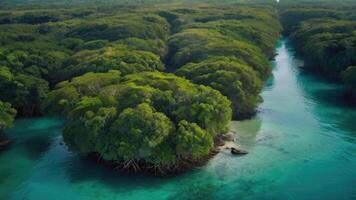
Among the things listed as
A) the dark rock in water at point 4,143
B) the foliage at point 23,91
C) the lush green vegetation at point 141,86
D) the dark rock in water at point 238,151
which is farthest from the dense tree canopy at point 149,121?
the foliage at point 23,91

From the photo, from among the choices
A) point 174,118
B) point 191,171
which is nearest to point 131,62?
point 174,118

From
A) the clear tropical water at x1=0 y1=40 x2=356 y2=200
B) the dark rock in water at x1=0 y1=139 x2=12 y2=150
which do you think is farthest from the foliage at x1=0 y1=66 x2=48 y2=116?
the dark rock in water at x1=0 y1=139 x2=12 y2=150

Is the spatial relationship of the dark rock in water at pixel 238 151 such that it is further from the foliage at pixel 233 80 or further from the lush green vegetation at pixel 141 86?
the foliage at pixel 233 80

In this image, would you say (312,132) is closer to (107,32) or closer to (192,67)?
(192,67)

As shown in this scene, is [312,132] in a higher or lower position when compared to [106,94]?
lower

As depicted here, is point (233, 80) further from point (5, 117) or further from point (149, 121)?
point (5, 117)

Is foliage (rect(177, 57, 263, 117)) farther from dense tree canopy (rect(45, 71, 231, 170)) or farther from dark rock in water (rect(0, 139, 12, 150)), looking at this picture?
dark rock in water (rect(0, 139, 12, 150))
